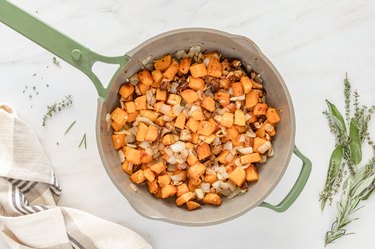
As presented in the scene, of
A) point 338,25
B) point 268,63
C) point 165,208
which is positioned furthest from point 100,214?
point 338,25

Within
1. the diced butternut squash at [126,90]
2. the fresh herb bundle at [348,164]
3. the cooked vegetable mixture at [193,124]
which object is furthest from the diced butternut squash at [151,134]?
the fresh herb bundle at [348,164]

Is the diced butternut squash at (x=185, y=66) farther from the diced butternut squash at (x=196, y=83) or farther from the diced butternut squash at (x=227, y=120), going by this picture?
the diced butternut squash at (x=227, y=120)

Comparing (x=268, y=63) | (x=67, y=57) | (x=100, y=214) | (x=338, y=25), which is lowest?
(x=100, y=214)

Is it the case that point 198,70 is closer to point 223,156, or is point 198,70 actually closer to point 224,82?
point 224,82

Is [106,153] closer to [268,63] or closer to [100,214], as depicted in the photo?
[100,214]

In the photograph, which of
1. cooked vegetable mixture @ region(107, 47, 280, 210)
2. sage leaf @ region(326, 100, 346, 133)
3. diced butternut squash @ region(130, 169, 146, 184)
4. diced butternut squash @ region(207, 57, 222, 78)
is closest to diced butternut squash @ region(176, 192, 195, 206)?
cooked vegetable mixture @ region(107, 47, 280, 210)

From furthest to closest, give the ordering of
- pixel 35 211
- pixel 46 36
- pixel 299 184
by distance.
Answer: pixel 35 211 < pixel 299 184 < pixel 46 36

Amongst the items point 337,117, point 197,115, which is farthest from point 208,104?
point 337,117
